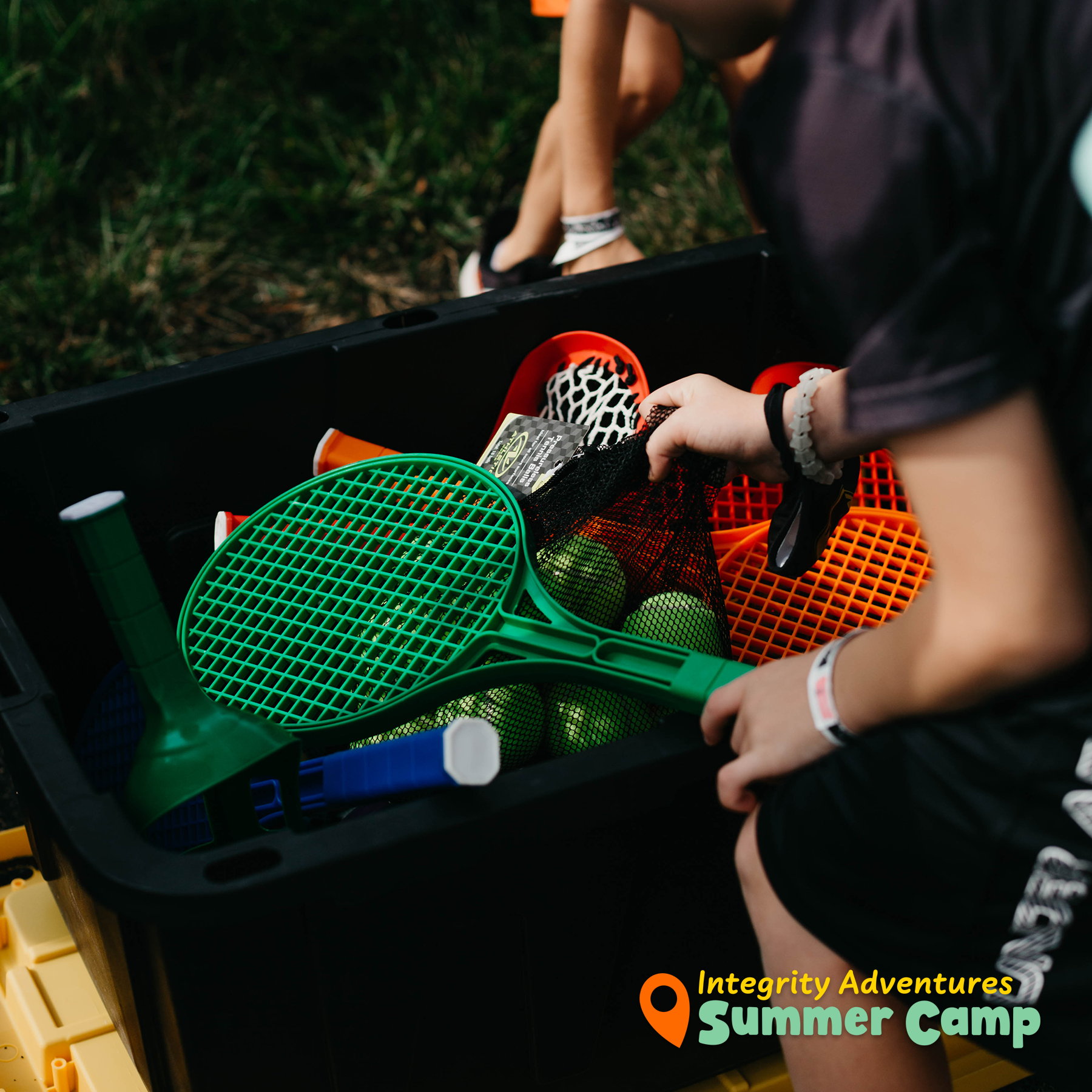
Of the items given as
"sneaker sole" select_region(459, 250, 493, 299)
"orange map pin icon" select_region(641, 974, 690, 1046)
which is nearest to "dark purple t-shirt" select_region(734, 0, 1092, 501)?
"orange map pin icon" select_region(641, 974, 690, 1046)

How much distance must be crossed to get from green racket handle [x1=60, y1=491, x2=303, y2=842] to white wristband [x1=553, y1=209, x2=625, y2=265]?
3.28ft

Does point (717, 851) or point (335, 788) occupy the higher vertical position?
point (335, 788)

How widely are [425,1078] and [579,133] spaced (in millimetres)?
1284

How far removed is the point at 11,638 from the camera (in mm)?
915

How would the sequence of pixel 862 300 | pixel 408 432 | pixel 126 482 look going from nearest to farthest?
pixel 862 300 → pixel 126 482 → pixel 408 432

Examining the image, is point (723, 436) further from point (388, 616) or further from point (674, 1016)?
point (674, 1016)

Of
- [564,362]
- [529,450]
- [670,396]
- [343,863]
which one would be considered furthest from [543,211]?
[343,863]

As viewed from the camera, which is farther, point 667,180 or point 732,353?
point 667,180

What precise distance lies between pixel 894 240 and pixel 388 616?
580mm

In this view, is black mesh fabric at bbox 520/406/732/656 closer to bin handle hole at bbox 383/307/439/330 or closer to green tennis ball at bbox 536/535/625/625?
green tennis ball at bbox 536/535/625/625

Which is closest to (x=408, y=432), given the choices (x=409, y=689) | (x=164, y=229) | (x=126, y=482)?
(x=126, y=482)

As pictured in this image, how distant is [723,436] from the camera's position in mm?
1015

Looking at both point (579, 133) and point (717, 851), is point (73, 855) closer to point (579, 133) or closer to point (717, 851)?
point (717, 851)

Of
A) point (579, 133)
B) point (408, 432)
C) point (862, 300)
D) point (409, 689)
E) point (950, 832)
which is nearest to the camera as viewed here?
point (862, 300)
